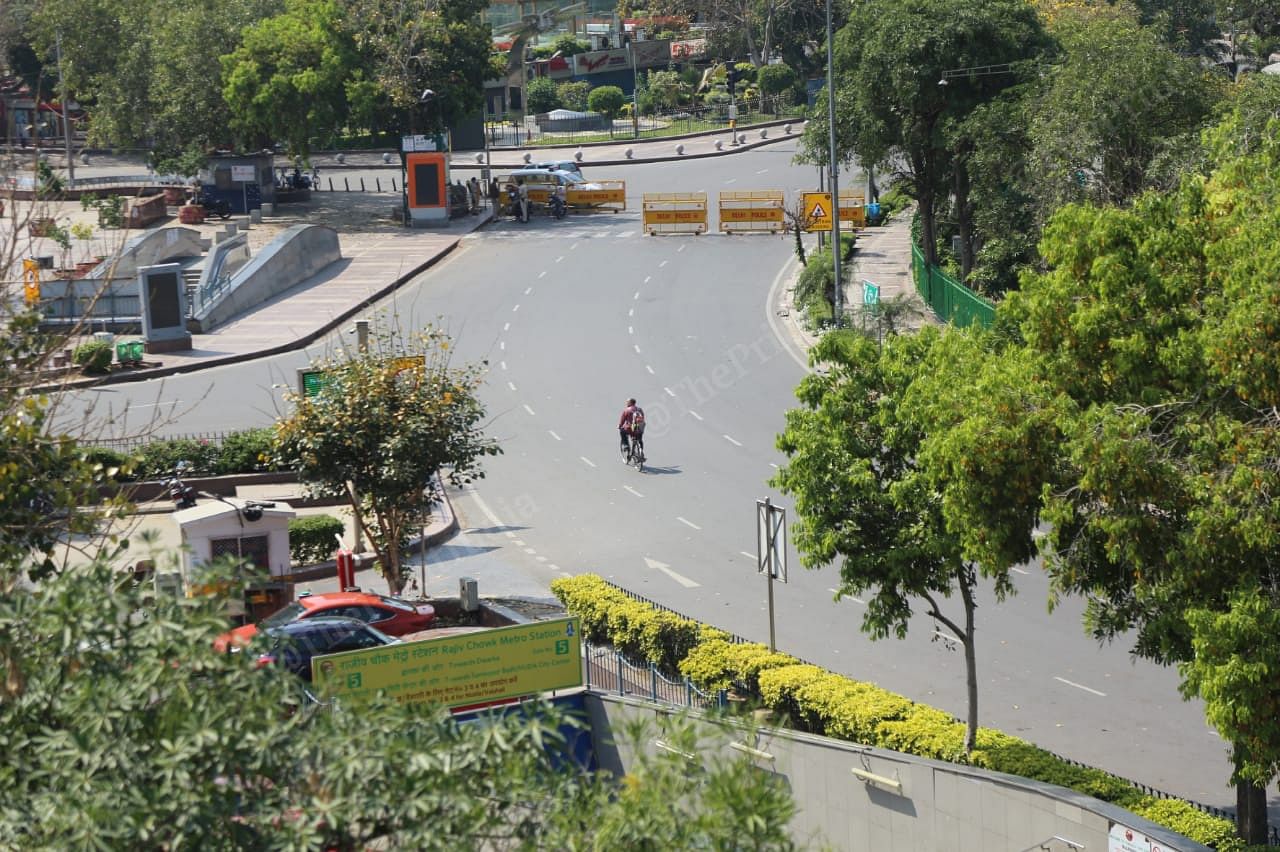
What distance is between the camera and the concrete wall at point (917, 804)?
46.7ft

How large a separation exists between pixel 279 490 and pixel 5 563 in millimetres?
17031

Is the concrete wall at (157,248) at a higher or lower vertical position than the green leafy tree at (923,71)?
lower

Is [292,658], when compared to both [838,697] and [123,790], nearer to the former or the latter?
[838,697]

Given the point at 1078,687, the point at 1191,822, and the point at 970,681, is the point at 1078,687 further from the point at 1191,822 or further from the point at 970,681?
the point at 1191,822

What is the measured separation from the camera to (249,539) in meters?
23.7

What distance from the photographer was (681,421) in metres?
35.2

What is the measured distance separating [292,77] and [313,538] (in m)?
34.3

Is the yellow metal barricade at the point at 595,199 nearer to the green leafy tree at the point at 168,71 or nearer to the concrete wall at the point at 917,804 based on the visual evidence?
the green leafy tree at the point at 168,71

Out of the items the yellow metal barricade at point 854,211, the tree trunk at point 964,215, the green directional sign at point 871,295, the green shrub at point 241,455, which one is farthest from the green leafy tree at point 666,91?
the green shrub at point 241,455

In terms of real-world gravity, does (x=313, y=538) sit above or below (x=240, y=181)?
below

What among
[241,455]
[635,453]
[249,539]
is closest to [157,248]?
[241,455]

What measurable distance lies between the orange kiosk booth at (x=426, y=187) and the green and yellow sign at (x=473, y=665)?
40.6 metres

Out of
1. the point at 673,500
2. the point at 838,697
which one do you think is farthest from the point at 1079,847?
the point at 673,500

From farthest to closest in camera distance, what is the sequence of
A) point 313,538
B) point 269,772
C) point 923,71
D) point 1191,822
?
point 923,71 < point 313,538 < point 1191,822 < point 269,772
